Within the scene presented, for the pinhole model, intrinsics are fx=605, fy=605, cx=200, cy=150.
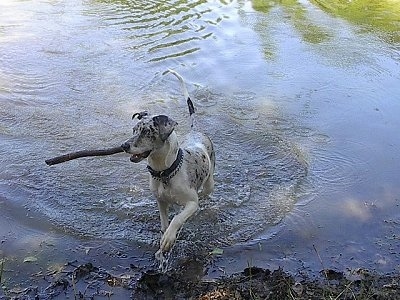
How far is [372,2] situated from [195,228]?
44.5 ft

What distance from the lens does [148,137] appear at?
5.34m

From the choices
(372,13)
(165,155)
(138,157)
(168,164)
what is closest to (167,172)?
(168,164)

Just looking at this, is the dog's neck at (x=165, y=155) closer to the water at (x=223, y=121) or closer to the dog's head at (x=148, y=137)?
the dog's head at (x=148, y=137)

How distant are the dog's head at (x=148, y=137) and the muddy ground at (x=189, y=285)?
1.22 meters

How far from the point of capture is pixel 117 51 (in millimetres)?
12930

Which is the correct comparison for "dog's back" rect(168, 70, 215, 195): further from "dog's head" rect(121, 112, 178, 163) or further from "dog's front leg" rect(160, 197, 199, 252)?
"dog's head" rect(121, 112, 178, 163)

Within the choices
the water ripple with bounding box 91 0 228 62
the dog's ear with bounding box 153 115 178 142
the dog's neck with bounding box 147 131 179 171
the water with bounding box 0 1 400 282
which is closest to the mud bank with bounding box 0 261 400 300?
the water with bounding box 0 1 400 282

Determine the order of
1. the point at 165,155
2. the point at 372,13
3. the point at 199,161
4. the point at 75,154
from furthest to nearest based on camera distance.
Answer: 1. the point at 372,13
2. the point at 199,161
3. the point at 165,155
4. the point at 75,154

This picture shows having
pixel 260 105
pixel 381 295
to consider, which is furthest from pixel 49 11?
pixel 381 295

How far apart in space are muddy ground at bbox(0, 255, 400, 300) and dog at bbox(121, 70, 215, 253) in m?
0.36

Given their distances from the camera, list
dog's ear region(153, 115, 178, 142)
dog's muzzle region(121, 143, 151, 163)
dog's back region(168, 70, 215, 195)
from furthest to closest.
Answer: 1. dog's back region(168, 70, 215, 195)
2. dog's ear region(153, 115, 178, 142)
3. dog's muzzle region(121, 143, 151, 163)

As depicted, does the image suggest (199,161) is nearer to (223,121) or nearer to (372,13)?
(223,121)

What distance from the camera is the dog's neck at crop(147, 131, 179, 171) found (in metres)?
5.55

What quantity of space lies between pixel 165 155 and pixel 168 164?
0.38 feet
